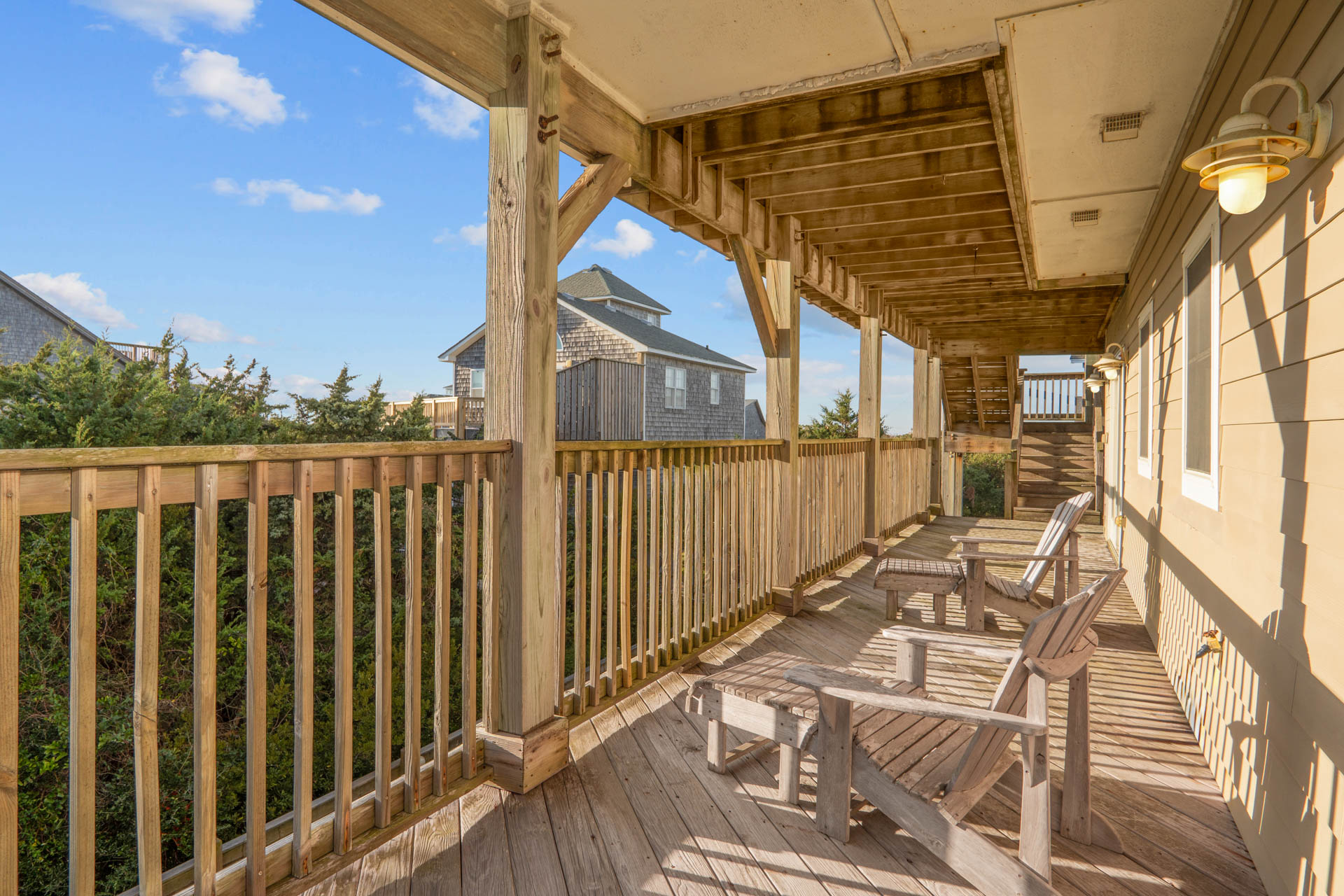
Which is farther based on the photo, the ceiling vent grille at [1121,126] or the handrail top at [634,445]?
the ceiling vent grille at [1121,126]

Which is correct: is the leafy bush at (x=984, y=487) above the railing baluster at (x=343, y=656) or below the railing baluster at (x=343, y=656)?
below

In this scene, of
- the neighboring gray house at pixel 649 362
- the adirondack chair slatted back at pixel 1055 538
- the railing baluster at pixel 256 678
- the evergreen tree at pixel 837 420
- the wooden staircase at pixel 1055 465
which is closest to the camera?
the railing baluster at pixel 256 678

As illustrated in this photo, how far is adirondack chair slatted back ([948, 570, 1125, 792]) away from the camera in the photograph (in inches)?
71.1

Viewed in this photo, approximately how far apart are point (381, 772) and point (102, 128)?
117ft

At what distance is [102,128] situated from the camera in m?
27.8

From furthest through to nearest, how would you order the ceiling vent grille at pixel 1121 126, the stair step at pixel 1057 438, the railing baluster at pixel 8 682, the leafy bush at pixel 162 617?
the stair step at pixel 1057 438 < the leafy bush at pixel 162 617 < the ceiling vent grille at pixel 1121 126 < the railing baluster at pixel 8 682

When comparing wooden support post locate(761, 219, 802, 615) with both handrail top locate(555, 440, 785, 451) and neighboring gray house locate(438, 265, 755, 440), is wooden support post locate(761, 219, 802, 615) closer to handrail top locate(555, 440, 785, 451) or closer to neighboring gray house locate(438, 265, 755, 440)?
handrail top locate(555, 440, 785, 451)

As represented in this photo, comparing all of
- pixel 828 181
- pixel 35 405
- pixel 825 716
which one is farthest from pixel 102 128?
pixel 825 716

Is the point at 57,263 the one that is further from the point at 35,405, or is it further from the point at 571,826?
the point at 571,826

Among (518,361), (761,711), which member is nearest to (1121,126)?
(518,361)

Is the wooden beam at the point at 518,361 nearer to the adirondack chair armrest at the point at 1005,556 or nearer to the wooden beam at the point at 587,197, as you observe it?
the wooden beam at the point at 587,197

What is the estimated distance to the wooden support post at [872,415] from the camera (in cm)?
748

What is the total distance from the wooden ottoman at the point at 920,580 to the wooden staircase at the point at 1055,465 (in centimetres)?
809

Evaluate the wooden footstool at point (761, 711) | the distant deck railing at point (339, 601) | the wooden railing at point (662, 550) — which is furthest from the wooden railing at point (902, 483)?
the wooden footstool at point (761, 711)
